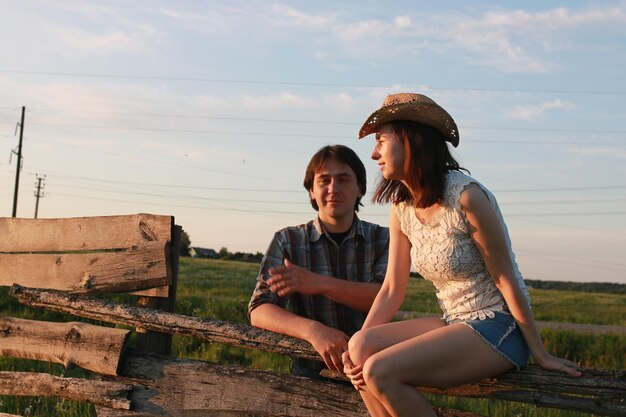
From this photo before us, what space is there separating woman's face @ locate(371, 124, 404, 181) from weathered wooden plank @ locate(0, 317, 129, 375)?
2.12 m

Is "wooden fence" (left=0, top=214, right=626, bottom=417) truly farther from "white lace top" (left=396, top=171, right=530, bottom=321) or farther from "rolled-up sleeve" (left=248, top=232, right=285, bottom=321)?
"white lace top" (left=396, top=171, right=530, bottom=321)

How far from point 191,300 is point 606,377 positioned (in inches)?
432

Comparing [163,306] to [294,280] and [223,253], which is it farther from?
[223,253]

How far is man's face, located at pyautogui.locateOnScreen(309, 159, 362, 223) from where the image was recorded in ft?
13.2

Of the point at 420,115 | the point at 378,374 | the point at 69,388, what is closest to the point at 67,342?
the point at 69,388

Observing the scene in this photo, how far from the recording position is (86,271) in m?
5.15

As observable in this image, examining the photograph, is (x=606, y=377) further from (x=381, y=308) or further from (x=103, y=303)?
(x=103, y=303)

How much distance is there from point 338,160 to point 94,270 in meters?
1.94

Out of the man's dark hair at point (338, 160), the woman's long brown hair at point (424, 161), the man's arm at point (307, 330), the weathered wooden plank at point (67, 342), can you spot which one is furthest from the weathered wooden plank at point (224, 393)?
the woman's long brown hair at point (424, 161)

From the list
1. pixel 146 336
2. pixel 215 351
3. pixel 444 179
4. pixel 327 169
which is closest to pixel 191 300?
pixel 215 351

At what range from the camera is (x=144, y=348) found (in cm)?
466

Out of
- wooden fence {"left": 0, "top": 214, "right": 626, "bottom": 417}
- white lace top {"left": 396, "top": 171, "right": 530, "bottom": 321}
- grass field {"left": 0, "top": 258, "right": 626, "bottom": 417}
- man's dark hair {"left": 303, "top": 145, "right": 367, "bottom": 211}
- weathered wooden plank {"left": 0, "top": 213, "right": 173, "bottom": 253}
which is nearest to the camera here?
white lace top {"left": 396, "top": 171, "right": 530, "bottom": 321}

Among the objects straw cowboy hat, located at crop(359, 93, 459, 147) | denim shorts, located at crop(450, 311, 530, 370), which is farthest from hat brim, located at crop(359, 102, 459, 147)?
denim shorts, located at crop(450, 311, 530, 370)

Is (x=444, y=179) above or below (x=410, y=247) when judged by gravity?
above
